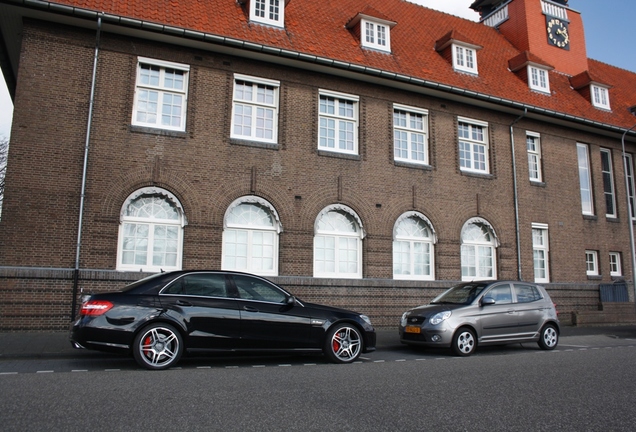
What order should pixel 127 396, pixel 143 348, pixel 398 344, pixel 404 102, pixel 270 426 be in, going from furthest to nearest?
pixel 404 102 < pixel 398 344 < pixel 143 348 < pixel 127 396 < pixel 270 426

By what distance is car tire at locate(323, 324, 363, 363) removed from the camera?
9789 mm

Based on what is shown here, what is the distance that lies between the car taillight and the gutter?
29.3ft

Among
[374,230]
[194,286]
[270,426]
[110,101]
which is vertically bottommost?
[270,426]

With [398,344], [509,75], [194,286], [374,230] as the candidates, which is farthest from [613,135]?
[194,286]

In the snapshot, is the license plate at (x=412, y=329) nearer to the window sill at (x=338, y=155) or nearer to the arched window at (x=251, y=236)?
the arched window at (x=251, y=236)

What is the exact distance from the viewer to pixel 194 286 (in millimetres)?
9281

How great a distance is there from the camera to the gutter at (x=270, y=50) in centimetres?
1403

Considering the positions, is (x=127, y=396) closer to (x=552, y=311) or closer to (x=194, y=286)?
(x=194, y=286)

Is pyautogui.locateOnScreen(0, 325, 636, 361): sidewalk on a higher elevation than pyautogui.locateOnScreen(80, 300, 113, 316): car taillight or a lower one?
lower

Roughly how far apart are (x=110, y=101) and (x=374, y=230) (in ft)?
28.9

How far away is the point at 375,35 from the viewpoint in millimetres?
19688

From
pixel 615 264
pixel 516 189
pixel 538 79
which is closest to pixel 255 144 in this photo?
pixel 516 189

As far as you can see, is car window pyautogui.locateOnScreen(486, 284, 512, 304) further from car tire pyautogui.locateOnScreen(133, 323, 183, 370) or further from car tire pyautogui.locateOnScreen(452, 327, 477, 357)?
car tire pyautogui.locateOnScreen(133, 323, 183, 370)

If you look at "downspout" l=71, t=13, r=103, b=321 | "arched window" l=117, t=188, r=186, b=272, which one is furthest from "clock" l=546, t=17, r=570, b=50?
"downspout" l=71, t=13, r=103, b=321
